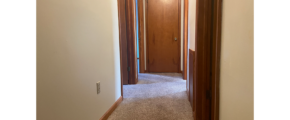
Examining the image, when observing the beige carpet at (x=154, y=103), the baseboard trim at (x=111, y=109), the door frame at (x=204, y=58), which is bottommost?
the beige carpet at (x=154, y=103)

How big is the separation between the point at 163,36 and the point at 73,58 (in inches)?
122

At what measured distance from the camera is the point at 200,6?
1471mm

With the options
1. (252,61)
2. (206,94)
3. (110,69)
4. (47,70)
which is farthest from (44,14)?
(206,94)

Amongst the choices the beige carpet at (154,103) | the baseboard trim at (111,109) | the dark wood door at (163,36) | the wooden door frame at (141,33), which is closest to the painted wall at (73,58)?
the baseboard trim at (111,109)

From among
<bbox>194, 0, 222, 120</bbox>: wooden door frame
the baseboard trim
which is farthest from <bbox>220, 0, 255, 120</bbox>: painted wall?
the baseboard trim

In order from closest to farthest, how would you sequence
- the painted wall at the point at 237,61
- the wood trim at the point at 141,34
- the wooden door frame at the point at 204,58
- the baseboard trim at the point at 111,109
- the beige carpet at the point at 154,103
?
the painted wall at the point at 237,61 < the wooden door frame at the point at 204,58 < the baseboard trim at the point at 111,109 < the beige carpet at the point at 154,103 < the wood trim at the point at 141,34

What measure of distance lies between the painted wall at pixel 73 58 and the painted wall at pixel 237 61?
876 mm

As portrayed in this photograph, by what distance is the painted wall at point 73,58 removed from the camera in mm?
910

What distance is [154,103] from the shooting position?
2.17 metres

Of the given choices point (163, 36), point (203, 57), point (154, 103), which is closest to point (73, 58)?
point (203, 57)

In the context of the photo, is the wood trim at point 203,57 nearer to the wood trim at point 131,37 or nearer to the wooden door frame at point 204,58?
the wooden door frame at point 204,58

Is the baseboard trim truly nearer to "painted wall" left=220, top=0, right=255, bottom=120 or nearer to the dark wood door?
"painted wall" left=220, top=0, right=255, bottom=120
